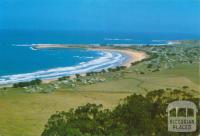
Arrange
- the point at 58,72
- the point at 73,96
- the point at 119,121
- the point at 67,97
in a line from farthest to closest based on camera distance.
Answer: the point at 58,72 → the point at 73,96 → the point at 67,97 → the point at 119,121

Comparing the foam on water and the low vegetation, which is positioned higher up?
the foam on water

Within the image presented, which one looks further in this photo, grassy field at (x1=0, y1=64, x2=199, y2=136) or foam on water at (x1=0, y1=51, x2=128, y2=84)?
foam on water at (x1=0, y1=51, x2=128, y2=84)

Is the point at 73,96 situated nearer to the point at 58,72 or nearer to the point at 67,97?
the point at 67,97

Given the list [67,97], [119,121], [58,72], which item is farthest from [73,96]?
[58,72]

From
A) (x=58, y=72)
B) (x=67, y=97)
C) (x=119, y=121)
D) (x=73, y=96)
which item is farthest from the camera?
(x=58, y=72)

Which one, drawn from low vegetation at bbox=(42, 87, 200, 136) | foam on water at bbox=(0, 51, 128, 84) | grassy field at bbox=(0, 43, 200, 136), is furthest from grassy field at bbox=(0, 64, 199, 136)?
foam on water at bbox=(0, 51, 128, 84)

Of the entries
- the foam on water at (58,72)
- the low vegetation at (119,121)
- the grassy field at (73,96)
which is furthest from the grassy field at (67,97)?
the foam on water at (58,72)

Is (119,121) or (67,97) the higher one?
(67,97)

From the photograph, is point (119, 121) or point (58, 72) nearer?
point (119, 121)

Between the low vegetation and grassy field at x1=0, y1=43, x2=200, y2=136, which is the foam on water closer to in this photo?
grassy field at x1=0, y1=43, x2=200, y2=136

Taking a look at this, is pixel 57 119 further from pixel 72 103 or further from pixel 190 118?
pixel 72 103
